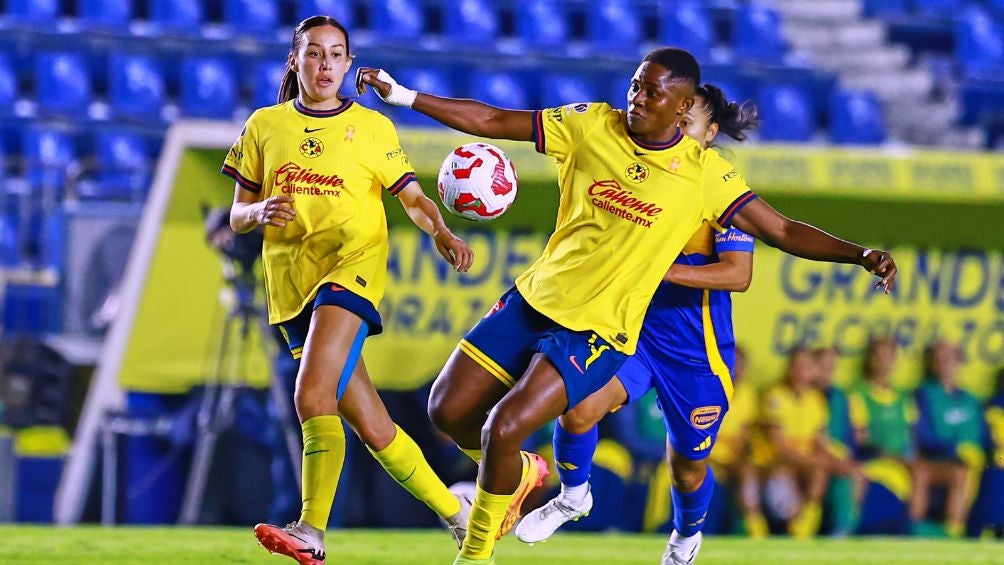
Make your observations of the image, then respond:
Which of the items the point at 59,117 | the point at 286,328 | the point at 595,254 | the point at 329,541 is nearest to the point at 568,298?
the point at 595,254

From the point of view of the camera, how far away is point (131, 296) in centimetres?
938

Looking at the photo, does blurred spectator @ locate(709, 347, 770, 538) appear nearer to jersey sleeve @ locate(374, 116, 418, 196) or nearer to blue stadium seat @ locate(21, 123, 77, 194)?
jersey sleeve @ locate(374, 116, 418, 196)

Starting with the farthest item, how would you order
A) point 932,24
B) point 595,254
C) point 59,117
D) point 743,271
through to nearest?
1. point 932,24
2. point 59,117
3. point 743,271
4. point 595,254

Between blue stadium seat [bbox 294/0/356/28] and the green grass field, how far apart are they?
5965 millimetres

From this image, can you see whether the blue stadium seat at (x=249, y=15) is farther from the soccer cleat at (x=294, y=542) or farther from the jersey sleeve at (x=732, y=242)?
the soccer cleat at (x=294, y=542)

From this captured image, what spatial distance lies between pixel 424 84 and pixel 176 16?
229cm

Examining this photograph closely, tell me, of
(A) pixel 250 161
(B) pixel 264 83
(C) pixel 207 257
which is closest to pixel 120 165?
(C) pixel 207 257

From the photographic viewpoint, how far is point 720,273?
591cm

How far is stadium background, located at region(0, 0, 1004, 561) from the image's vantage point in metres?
9.38

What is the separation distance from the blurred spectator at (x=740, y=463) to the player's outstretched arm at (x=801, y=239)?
4.36 meters

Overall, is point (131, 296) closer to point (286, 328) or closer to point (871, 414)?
point (286, 328)

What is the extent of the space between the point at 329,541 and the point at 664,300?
2.82 meters

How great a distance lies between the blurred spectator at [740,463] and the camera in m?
9.85

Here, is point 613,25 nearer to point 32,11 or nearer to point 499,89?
point 499,89
